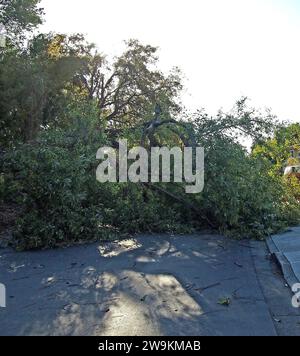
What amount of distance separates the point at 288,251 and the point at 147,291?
2.53 m

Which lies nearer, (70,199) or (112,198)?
(70,199)

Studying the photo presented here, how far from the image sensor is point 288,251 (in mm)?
6223

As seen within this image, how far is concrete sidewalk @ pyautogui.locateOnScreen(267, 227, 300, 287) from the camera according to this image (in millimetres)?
5078

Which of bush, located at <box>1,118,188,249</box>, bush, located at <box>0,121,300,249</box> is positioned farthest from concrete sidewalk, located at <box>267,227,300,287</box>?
bush, located at <box>1,118,188,249</box>

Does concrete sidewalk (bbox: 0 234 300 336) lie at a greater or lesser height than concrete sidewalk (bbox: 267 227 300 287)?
lesser

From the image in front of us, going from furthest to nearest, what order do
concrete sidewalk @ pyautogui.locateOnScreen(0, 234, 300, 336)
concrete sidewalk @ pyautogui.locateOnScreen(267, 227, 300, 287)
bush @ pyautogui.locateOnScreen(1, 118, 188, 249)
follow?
bush @ pyautogui.locateOnScreen(1, 118, 188, 249) < concrete sidewalk @ pyautogui.locateOnScreen(267, 227, 300, 287) < concrete sidewalk @ pyautogui.locateOnScreen(0, 234, 300, 336)

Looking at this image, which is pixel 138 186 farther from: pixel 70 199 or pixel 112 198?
pixel 70 199

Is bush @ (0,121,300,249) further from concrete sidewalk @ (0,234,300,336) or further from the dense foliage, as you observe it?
concrete sidewalk @ (0,234,300,336)

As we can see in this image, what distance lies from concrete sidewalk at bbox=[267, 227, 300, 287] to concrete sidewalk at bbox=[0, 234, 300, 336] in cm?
13

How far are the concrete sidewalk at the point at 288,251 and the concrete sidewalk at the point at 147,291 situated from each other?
13 centimetres

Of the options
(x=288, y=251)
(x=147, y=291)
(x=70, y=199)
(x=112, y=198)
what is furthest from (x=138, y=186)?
(x=147, y=291)

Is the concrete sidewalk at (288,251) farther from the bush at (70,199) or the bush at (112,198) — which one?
the bush at (70,199)
